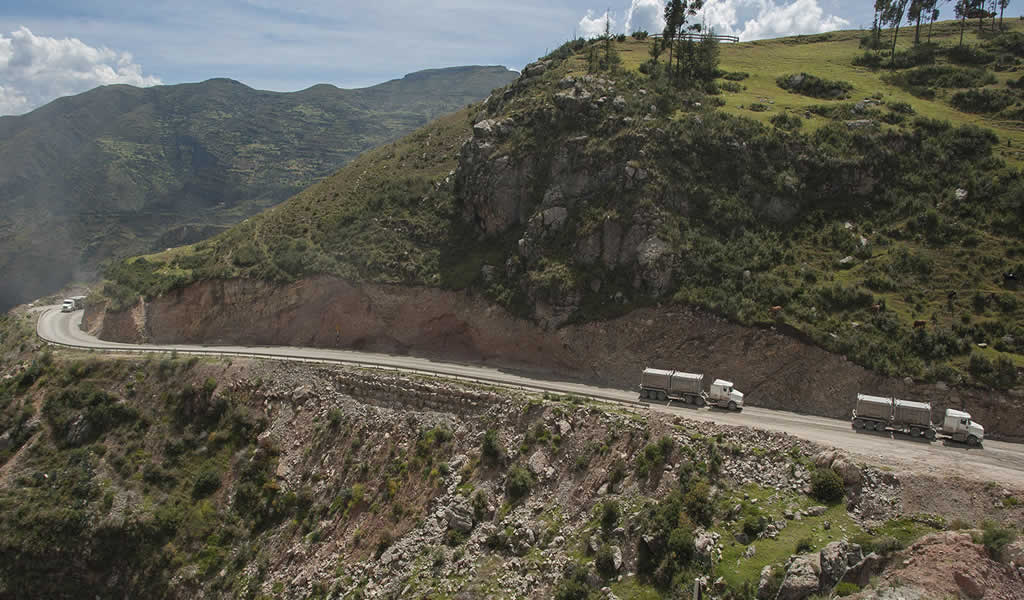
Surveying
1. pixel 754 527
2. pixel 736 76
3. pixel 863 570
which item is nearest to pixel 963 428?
pixel 863 570

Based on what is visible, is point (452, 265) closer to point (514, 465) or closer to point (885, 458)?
point (514, 465)

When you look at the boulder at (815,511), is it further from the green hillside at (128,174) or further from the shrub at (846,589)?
the green hillside at (128,174)

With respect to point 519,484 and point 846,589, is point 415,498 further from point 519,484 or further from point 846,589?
point 846,589

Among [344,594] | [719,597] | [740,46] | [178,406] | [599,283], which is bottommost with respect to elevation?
[344,594]

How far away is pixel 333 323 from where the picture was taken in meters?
52.4

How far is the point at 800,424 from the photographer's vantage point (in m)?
31.2

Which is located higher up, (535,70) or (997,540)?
(535,70)

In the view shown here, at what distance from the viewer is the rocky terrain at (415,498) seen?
2152cm

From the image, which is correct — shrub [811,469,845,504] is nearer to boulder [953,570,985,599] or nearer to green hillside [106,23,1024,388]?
boulder [953,570,985,599]

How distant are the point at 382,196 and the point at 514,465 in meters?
38.6

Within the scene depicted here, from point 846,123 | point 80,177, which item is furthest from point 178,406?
point 80,177

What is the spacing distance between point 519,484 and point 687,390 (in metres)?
12.2

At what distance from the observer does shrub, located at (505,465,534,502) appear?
29.5 metres

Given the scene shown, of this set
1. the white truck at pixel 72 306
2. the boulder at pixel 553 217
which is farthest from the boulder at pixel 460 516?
the white truck at pixel 72 306
